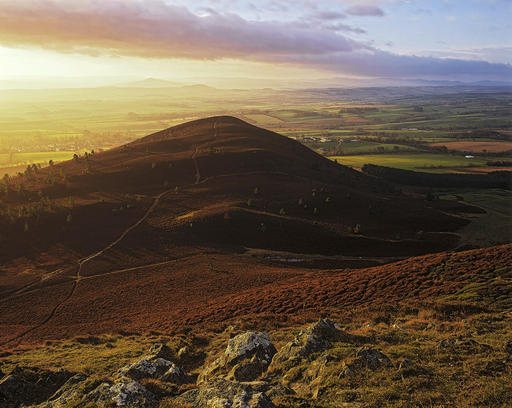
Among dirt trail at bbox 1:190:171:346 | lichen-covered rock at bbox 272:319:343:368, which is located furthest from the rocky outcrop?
dirt trail at bbox 1:190:171:346

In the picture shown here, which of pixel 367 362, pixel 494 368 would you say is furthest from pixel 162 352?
pixel 494 368

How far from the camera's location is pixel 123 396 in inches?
570

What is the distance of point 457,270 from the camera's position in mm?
34688

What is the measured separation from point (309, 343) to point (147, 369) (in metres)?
9.94

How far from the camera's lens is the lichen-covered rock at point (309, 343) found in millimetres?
18469

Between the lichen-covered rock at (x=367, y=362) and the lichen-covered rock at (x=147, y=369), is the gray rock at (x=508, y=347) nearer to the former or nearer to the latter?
the lichen-covered rock at (x=367, y=362)

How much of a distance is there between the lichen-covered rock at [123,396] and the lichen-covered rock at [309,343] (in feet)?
23.2

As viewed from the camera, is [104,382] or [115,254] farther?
[115,254]

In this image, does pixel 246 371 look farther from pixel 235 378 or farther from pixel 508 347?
pixel 508 347

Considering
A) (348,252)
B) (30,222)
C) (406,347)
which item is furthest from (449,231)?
(30,222)

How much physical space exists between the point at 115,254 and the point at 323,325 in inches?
2125

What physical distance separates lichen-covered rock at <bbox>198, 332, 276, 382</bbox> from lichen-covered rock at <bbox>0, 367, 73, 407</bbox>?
8217mm

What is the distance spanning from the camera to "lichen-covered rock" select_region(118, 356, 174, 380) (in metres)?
18.7

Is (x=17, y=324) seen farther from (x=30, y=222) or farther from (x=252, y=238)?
(x=252, y=238)
